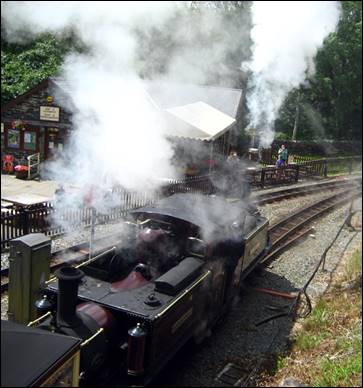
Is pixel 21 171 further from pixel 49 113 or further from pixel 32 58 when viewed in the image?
pixel 32 58

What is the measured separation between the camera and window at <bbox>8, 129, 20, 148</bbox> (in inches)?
420

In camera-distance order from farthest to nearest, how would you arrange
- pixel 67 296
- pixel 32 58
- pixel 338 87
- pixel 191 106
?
pixel 191 106 < pixel 32 58 < pixel 338 87 < pixel 67 296

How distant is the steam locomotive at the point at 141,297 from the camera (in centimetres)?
275

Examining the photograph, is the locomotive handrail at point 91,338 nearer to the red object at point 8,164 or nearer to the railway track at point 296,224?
the railway track at point 296,224

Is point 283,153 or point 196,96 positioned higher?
point 196,96

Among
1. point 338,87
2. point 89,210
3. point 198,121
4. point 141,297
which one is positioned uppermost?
point 198,121

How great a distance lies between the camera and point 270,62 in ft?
18.1

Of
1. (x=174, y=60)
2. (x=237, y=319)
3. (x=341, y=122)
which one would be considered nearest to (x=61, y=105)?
(x=174, y=60)

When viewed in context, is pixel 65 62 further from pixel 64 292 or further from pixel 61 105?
pixel 64 292

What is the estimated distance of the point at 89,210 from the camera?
8695 mm

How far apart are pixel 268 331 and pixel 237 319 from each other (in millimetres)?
433

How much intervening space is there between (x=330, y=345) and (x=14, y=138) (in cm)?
944

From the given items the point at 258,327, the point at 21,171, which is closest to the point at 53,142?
the point at 21,171

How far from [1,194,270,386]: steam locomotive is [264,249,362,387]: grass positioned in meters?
0.98
